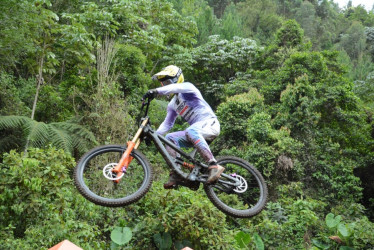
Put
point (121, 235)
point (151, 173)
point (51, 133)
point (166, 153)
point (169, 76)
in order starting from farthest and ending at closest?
1. point (51, 133)
2. point (121, 235)
3. point (169, 76)
4. point (166, 153)
5. point (151, 173)

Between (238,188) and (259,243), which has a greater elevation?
(238,188)

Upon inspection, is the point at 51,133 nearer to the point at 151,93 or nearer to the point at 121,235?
the point at 121,235

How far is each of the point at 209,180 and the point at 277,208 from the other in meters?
6.09

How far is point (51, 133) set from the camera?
7.94m

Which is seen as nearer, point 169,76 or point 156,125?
point 169,76

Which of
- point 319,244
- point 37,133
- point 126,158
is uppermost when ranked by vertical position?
point 126,158

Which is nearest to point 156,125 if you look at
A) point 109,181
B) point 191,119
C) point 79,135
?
point 79,135

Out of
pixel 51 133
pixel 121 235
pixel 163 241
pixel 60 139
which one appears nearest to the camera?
pixel 121 235

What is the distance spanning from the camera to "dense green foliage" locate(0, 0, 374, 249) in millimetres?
6758

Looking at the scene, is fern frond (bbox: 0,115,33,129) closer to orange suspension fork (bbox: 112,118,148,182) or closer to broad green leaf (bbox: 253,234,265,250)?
orange suspension fork (bbox: 112,118,148,182)

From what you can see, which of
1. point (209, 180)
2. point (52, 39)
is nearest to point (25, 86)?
point (52, 39)

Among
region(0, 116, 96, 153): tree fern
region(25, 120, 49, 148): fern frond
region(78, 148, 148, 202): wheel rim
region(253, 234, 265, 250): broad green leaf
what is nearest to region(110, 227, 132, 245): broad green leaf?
region(78, 148, 148, 202): wheel rim

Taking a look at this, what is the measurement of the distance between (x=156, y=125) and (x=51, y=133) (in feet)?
13.7

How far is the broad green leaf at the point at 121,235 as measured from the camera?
270 inches
